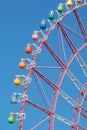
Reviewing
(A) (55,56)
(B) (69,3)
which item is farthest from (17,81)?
(B) (69,3)

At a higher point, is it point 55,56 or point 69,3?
point 69,3

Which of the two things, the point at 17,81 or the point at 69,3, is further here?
the point at 69,3

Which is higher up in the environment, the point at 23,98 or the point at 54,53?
the point at 54,53

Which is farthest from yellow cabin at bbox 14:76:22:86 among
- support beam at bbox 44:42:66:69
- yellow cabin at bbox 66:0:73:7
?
yellow cabin at bbox 66:0:73:7

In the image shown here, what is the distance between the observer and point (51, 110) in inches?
915

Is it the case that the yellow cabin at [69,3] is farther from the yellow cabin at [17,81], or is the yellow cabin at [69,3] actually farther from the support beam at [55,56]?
the yellow cabin at [17,81]

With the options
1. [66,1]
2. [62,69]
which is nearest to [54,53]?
[62,69]

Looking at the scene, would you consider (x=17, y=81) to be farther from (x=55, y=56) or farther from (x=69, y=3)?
(x=69, y=3)

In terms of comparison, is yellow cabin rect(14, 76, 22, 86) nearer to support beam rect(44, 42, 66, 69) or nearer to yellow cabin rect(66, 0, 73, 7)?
support beam rect(44, 42, 66, 69)

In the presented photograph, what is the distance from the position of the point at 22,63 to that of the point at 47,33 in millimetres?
1748

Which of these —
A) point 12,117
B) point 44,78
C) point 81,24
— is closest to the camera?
point 12,117

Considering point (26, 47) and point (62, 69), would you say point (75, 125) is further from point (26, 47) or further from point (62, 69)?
point (26, 47)

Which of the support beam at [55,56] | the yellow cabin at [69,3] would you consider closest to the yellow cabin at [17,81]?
the support beam at [55,56]

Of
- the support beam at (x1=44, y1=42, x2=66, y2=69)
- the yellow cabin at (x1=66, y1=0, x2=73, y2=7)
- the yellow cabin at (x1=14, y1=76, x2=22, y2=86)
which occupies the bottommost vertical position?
the yellow cabin at (x1=14, y1=76, x2=22, y2=86)
